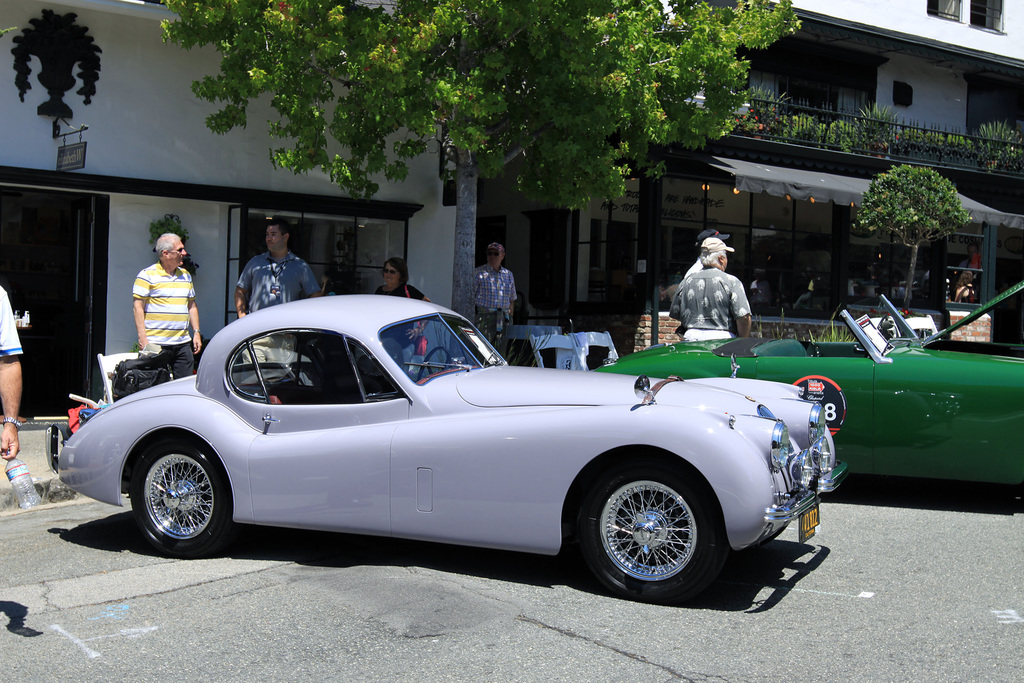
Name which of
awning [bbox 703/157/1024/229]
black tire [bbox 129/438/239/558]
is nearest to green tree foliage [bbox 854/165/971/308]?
awning [bbox 703/157/1024/229]

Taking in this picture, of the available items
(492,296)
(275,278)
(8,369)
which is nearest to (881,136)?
(492,296)

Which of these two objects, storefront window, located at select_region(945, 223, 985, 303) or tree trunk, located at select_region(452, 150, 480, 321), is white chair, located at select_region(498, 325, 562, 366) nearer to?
tree trunk, located at select_region(452, 150, 480, 321)

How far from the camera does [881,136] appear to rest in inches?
672

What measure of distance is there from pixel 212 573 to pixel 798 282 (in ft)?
44.7

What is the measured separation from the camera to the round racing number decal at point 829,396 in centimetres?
682

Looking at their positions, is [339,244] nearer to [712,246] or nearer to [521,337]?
[521,337]

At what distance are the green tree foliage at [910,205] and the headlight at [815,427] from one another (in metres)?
10.1

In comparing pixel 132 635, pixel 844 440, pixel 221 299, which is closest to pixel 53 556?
pixel 132 635

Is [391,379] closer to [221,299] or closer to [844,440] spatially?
[844,440]

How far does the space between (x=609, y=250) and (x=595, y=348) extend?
99.2 inches

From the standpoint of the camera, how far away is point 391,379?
5156 millimetres

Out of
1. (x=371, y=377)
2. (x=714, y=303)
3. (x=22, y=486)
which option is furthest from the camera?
(x=714, y=303)

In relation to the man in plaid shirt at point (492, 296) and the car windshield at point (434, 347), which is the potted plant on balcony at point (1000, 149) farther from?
the car windshield at point (434, 347)

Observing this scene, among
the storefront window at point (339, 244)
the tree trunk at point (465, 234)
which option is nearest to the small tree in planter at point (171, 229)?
the storefront window at point (339, 244)
